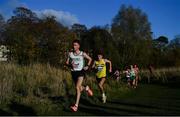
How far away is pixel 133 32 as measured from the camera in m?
85.3

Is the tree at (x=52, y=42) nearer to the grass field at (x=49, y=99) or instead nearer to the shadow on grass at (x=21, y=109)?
the grass field at (x=49, y=99)

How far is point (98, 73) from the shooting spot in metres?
17.4

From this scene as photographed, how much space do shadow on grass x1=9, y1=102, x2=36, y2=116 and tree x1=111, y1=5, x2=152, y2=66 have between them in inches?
2647

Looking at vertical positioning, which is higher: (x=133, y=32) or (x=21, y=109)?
(x=133, y=32)

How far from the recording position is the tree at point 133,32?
3214 inches

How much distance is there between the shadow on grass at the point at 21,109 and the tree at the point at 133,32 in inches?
2647

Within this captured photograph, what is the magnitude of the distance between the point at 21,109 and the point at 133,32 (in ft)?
242

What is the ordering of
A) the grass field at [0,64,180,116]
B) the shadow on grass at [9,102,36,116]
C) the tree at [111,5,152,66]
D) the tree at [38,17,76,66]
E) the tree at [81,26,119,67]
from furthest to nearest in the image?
the tree at [111,5,152,66], the tree at [81,26,119,67], the tree at [38,17,76,66], the grass field at [0,64,180,116], the shadow on grass at [9,102,36,116]

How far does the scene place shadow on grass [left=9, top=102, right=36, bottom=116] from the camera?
39.3ft

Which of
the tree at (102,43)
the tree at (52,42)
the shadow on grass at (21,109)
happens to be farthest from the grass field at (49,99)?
the tree at (102,43)

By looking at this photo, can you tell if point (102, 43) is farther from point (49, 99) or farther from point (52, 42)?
point (49, 99)

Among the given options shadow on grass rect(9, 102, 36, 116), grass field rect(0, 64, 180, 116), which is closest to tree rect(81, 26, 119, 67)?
grass field rect(0, 64, 180, 116)

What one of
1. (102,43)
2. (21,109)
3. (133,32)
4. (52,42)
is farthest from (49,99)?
(133,32)

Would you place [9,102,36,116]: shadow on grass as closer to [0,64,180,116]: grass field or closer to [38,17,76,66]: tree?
[0,64,180,116]: grass field
